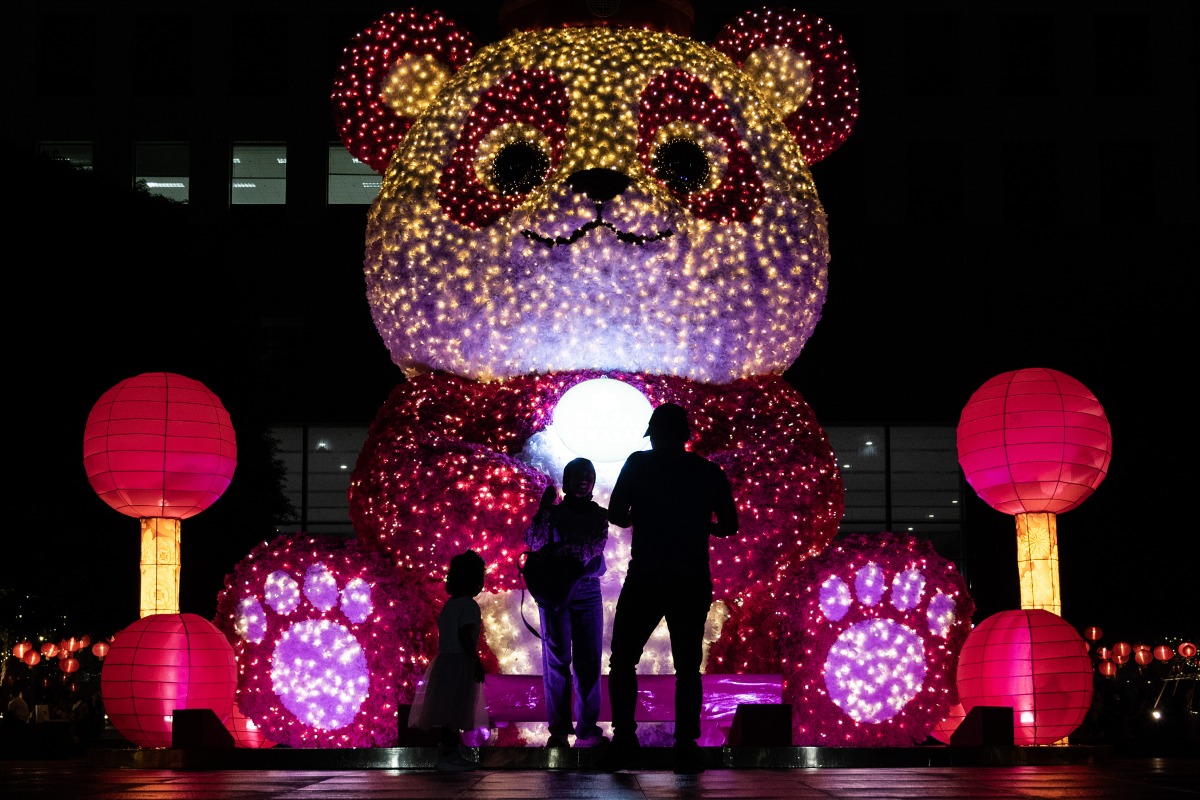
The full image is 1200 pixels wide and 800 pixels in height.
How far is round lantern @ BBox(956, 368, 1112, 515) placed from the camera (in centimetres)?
912

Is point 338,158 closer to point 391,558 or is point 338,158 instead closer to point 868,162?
point 868,162

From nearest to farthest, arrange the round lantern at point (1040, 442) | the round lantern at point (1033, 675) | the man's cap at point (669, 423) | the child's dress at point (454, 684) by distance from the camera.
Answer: the man's cap at point (669, 423) < the child's dress at point (454, 684) < the round lantern at point (1033, 675) < the round lantern at point (1040, 442)

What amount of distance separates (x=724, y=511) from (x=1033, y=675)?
2927mm

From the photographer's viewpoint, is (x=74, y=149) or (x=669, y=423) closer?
(x=669, y=423)

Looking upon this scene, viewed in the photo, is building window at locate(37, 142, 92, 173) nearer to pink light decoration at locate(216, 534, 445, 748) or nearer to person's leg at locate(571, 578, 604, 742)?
pink light decoration at locate(216, 534, 445, 748)

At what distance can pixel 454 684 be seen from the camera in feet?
24.6

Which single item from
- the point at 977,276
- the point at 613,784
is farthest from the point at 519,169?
the point at 977,276

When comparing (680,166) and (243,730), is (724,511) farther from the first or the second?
(243,730)

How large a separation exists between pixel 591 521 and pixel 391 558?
2031 millimetres

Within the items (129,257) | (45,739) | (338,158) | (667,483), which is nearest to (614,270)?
(667,483)

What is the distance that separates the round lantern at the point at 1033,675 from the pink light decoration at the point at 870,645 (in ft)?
0.81

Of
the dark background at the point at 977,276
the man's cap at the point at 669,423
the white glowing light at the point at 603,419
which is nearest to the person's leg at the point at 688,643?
the man's cap at the point at 669,423

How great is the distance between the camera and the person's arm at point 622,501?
6.34 meters

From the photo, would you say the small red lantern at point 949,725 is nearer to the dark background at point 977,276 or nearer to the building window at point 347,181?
the dark background at point 977,276
